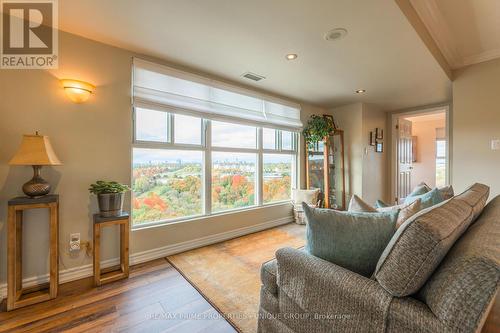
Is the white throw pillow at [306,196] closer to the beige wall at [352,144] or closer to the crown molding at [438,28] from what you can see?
the beige wall at [352,144]

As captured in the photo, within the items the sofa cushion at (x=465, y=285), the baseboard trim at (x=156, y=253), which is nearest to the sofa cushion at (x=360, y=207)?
the sofa cushion at (x=465, y=285)

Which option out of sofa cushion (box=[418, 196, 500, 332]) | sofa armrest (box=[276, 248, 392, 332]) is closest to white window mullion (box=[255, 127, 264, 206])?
sofa armrest (box=[276, 248, 392, 332])

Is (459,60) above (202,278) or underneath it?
above

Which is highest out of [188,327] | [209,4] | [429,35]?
[429,35]

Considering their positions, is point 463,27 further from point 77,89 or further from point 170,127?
point 77,89

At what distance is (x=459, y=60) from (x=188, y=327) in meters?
4.33

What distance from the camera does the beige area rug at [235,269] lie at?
68.4 inches

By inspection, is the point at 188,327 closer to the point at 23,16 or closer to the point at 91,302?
the point at 91,302

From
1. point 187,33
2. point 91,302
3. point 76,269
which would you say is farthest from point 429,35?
point 76,269

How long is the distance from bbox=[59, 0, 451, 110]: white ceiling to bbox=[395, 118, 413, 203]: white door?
188 centimetres

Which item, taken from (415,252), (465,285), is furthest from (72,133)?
(465,285)

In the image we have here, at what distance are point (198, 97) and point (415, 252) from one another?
268 cm

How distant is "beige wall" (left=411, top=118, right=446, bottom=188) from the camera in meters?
6.20

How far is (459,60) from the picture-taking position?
2998 millimetres
